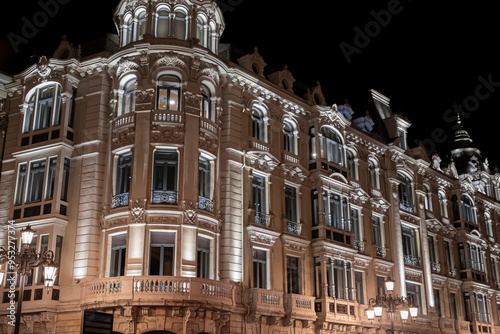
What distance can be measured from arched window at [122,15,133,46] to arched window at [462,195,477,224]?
101ft

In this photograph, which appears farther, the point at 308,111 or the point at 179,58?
the point at 308,111

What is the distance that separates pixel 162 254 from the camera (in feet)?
88.7

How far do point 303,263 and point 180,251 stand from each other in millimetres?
8790

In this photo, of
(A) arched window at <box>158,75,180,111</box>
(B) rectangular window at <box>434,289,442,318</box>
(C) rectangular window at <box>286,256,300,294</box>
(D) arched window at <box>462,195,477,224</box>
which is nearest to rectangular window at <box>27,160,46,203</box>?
(A) arched window at <box>158,75,180,111</box>

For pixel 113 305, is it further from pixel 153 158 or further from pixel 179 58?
pixel 179 58

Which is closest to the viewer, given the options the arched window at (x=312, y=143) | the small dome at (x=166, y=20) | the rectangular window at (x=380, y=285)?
the small dome at (x=166, y=20)

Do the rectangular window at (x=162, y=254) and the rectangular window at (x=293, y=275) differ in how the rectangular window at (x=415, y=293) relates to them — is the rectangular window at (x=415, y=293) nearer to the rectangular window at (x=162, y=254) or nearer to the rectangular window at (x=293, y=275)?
the rectangular window at (x=293, y=275)

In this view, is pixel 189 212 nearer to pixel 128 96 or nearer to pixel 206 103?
pixel 206 103

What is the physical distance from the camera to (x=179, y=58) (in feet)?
97.7

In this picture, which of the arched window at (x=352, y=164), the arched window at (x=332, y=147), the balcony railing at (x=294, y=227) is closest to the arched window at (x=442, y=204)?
the arched window at (x=352, y=164)

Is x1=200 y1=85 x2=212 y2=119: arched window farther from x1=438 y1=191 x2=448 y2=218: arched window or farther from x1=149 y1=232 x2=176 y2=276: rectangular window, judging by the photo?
x1=438 y1=191 x2=448 y2=218: arched window

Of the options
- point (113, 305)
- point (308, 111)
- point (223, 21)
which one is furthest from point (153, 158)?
point (308, 111)

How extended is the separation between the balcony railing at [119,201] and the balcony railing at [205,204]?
135 inches

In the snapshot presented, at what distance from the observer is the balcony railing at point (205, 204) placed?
94.0 ft
